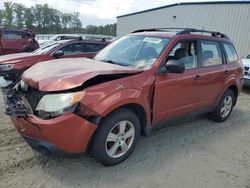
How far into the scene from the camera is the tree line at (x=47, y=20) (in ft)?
221

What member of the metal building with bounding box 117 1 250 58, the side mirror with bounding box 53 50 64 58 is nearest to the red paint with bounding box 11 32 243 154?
the side mirror with bounding box 53 50 64 58

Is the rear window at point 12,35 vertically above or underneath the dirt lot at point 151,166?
above

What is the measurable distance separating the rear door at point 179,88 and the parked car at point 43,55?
3041 mm

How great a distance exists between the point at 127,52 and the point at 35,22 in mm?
77009

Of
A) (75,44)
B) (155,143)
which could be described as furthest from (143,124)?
(75,44)

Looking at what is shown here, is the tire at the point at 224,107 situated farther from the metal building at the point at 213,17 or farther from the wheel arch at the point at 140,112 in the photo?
the metal building at the point at 213,17

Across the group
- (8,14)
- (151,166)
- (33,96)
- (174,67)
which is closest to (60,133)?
(33,96)

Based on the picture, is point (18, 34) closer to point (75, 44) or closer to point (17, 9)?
point (75, 44)

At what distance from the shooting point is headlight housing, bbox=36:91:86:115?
2.94 meters

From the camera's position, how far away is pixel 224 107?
18.6ft

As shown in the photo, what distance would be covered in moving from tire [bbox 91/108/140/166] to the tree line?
63.7 metres

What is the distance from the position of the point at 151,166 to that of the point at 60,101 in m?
1.56

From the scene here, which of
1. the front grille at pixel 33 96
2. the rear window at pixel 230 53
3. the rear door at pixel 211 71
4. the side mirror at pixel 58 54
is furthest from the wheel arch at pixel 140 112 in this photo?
the side mirror at pixel 58 54

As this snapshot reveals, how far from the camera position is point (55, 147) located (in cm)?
299
